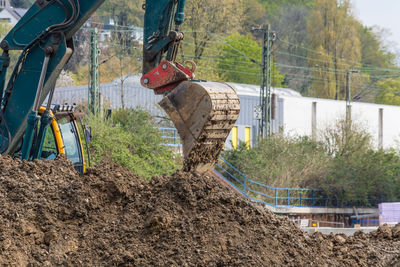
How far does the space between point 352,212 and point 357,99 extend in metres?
43.7

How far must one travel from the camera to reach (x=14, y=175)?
7.23 meters

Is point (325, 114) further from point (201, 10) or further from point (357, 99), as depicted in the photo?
point (357, 99)

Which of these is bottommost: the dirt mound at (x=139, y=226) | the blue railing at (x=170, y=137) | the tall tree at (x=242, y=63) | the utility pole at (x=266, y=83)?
the dirt mound at (x=139, y=226)

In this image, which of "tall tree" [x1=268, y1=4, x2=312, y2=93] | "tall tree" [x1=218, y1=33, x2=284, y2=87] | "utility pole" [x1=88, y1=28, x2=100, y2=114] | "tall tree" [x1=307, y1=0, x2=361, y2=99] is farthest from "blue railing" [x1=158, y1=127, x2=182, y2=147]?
"tall tree" [x1=268, y1=4, x2=312, y2=93]

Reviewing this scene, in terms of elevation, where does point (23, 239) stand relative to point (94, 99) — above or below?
below

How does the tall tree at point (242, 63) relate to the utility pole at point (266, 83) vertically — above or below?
above

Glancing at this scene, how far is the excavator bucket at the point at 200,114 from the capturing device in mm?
7430

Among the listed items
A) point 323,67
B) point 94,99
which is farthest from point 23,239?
point 323,67

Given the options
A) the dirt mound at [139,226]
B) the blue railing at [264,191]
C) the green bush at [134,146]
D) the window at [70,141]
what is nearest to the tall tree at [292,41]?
the blue railing at [264,191]

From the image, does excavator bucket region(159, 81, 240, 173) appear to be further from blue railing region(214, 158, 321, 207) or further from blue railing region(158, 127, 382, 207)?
blue railing region(214, 158, 321, 207)

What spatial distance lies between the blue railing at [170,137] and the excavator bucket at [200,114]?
20.6 meters

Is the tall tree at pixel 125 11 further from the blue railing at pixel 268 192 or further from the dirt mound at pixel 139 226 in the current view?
the dirt mound at pixel 139 226

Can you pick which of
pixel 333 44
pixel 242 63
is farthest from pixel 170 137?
pixel 333 44

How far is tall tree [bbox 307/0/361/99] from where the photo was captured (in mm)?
63562
